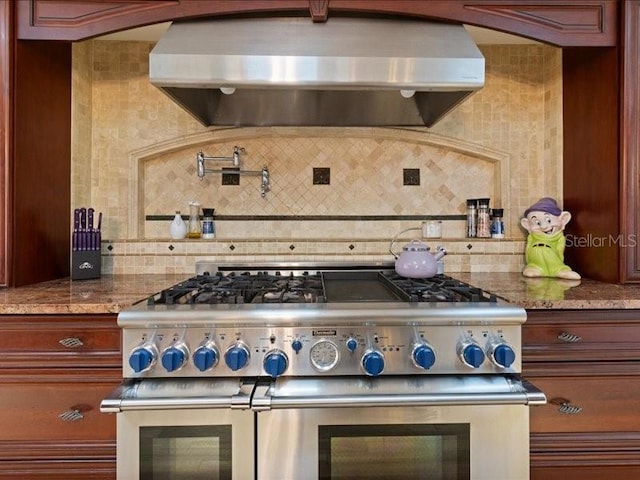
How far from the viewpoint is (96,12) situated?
1.54 m

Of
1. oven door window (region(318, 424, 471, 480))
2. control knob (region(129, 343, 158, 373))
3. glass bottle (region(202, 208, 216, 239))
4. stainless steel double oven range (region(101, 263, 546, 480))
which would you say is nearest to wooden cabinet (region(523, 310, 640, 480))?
stainless steel double oven range (region(101, 263, 546, 480))

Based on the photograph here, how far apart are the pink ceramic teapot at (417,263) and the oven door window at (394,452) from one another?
2.08 feet

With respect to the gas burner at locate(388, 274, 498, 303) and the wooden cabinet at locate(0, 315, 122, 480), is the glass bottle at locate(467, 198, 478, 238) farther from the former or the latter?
the wooden cabinet at locate(0, 315, 122, 480)

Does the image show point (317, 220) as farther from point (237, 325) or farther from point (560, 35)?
point (560, 35)

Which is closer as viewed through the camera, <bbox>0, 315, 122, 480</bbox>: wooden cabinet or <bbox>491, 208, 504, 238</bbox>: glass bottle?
<bbox>0, 315, 122, 480</bbox>: wooden cabinet

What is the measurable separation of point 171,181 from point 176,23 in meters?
0.79

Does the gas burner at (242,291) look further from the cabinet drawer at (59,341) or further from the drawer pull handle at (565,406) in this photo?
the drawer pull handle at (565,406)

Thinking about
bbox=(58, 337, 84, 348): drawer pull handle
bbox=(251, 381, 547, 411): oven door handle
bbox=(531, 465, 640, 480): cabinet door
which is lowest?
bbox=(531, 465, 640, 480): cabinet door

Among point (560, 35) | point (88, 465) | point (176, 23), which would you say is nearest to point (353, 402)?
point (88, 465)

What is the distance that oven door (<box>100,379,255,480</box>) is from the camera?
111 cm

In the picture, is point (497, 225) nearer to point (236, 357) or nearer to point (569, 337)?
point (569, 337)

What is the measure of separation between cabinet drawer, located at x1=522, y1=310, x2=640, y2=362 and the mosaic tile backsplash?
736mm

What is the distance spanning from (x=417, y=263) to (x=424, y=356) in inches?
24.0

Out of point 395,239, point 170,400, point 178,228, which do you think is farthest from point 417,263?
point 178,228
